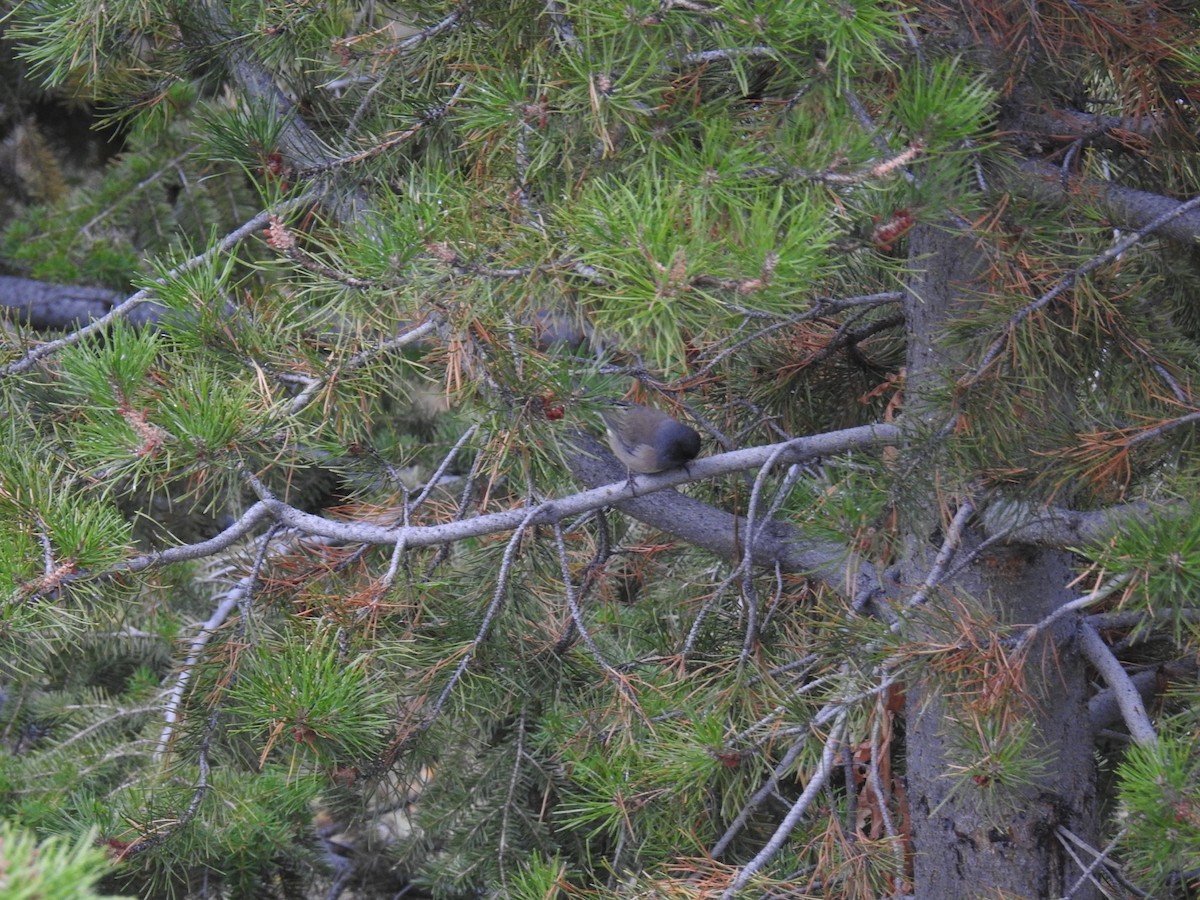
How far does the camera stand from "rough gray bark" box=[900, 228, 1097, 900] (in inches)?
67.4

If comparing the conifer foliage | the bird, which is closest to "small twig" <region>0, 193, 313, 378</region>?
the conifer foliage

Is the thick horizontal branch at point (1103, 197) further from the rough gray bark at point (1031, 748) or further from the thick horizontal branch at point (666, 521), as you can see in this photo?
the thick horizontal branch at point (666, 521)

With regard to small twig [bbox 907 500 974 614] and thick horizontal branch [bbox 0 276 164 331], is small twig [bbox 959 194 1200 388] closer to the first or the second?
small twig [bbox 907 500 974 614]

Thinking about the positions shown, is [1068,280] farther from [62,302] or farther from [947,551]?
[62,302]

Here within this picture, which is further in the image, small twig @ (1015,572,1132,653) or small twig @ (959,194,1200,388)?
small twig @ (959,194,1200,388)

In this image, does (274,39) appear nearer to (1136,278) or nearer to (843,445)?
(843,445)

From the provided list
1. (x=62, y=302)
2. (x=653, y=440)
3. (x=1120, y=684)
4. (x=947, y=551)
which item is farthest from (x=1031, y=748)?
(x=62, y=302)

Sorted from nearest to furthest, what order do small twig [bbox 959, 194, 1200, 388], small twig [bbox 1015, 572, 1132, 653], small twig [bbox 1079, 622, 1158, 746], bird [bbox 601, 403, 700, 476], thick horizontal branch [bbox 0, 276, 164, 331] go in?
small twig [bbox 1015, 572, 1132, 653], small twig [bbox 959, 194, 1200, 388], small twig [bbox 1079, 622, 1158, 746], bird [bbox 601, 403, 700, 476], thick horizontal branch [bbox 0, 276, 164, 331]

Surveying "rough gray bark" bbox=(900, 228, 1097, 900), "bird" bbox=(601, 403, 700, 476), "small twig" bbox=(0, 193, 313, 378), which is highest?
"small twig" bbox=(0, 193, 313, 378)

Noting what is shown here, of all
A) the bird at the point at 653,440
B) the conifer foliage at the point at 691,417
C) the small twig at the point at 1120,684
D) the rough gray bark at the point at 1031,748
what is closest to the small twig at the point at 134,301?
the conifer foliage at the point at 691,417

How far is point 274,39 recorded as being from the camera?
173 cm

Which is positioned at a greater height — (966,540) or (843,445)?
(843,445)

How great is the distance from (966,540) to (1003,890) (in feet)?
1.70

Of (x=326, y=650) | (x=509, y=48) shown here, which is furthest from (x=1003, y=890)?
(x=509, y=48)
